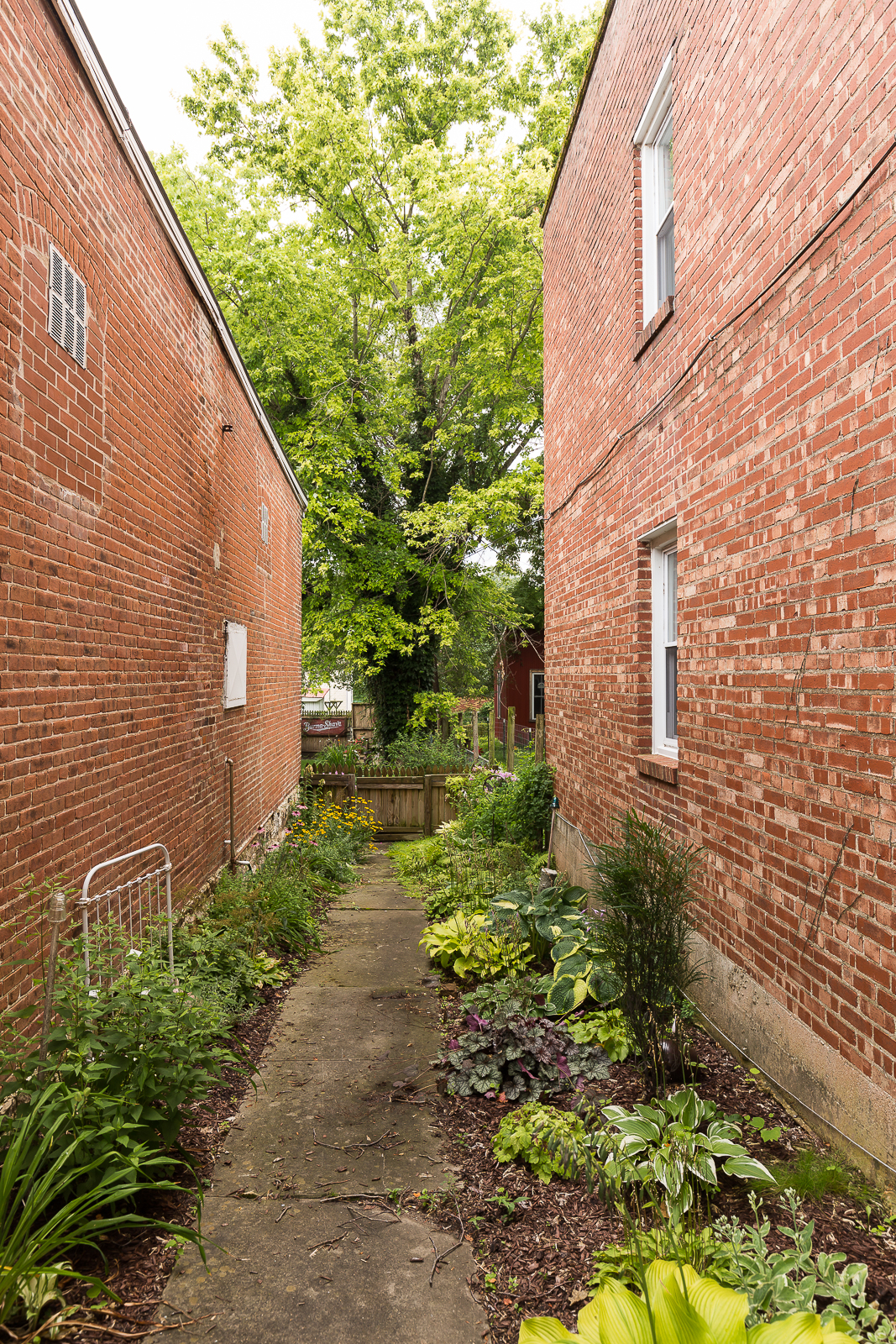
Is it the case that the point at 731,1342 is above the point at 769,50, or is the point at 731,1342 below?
below

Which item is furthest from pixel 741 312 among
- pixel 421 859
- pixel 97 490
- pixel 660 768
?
pixel 421 859

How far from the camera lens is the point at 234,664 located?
7.31 metres

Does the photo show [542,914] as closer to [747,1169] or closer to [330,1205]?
[330,1205]

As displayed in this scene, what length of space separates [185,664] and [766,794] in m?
3.90

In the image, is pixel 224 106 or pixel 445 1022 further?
pixel 224 106

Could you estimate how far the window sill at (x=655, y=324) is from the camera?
4758 millimetres

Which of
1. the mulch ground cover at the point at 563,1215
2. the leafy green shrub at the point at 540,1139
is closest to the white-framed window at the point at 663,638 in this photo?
the mulch ground cover at the point at 563,1215

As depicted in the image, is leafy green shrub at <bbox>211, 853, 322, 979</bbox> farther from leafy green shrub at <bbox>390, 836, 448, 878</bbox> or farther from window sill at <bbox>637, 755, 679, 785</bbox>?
window sill at <bbox>637, 755, 679, 785</bbox>

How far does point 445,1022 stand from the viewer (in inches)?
191

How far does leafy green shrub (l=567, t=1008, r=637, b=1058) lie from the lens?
3.94m

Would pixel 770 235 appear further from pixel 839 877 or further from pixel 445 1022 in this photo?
pixel 445 1022

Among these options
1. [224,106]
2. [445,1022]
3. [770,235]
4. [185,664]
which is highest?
[224,106]

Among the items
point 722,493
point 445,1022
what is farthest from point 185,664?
point 722,493

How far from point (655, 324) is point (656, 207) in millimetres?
1210
